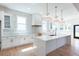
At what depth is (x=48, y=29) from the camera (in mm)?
3516

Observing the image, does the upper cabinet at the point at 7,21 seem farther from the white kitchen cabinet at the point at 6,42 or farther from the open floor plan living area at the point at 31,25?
the white kitchen cabinet at the point at 6,42

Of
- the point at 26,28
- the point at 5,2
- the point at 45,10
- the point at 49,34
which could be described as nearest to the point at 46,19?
the point at 45,10

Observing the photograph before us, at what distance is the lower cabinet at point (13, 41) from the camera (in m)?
3.45

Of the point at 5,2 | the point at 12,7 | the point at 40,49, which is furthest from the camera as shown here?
the point at 40,49

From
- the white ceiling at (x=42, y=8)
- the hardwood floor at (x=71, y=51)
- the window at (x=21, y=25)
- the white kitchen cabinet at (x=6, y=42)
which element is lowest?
the hardwood floor at (x=71, y=51)

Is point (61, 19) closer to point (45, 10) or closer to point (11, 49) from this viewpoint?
point (45, 10)

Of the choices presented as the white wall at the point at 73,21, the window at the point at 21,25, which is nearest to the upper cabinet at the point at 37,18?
the window at the point at 21,25

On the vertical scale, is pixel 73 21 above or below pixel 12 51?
above

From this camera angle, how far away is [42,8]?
3.50 metres

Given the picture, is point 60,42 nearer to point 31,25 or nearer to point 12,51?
point 31,25

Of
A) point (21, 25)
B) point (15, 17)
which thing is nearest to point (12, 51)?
point (21, 25)

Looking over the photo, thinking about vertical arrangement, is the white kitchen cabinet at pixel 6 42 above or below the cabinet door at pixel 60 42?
above

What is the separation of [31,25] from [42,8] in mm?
736

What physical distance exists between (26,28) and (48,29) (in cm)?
81
